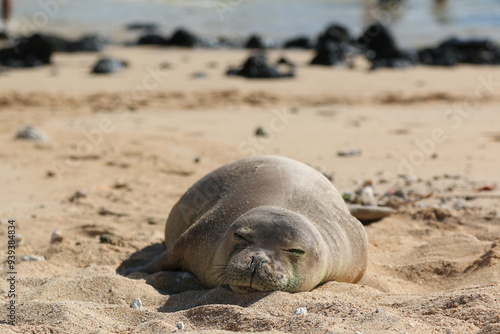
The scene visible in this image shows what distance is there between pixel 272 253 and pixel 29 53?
12.1 m

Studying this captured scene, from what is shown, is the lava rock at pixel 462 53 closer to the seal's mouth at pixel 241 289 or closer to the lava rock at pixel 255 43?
the lava rock at pixel 255 43

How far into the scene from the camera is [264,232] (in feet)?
12.7

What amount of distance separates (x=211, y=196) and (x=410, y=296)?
1.47 metres

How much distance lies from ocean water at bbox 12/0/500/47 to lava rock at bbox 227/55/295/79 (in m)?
6.03

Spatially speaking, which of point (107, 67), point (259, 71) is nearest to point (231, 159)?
point (259, 71)

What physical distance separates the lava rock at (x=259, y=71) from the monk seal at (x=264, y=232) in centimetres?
792

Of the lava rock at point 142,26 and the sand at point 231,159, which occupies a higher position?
the sand at point 231,159

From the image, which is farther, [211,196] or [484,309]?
[211,196]

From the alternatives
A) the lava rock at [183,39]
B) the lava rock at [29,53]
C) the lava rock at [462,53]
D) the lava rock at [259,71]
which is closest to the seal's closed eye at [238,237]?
the lava rock at [259,71]

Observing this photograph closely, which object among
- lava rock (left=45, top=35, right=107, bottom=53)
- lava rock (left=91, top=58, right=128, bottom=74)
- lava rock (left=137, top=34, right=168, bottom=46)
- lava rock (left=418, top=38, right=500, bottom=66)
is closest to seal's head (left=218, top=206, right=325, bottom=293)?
lava rock (left=91, top=58, right=128, bottom=74)

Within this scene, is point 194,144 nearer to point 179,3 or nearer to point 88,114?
point 88,114

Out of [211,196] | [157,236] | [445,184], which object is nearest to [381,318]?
[211,196]

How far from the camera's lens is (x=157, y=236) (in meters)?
5.62

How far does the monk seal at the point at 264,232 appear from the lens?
12.4ft
